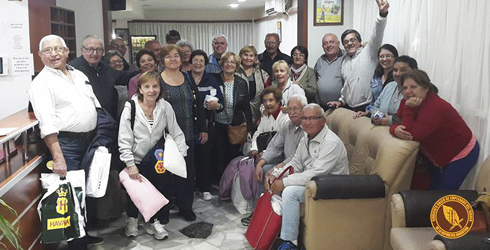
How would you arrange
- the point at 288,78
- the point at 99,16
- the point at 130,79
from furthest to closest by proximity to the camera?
the point at 99,16, the point at 288,78, the point at 130,79

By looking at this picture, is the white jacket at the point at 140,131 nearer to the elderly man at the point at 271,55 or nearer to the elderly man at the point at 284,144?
the elderly man at the point at 284,144

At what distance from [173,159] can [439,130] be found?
1841mm

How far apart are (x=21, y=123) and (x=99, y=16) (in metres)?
3.00

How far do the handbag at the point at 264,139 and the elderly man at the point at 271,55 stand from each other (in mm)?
943

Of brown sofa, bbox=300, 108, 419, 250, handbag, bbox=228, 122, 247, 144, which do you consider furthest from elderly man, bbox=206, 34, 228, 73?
brown sofa, bbox=300, 108, 419, 250

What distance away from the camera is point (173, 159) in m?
3.18

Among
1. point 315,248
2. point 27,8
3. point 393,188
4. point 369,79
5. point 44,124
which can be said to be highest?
point 27,8

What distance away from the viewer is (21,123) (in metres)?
2.62

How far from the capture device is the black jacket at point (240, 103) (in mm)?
3953

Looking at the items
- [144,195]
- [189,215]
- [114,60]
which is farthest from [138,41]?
[144,195]

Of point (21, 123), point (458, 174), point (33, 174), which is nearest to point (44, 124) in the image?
point (21, 123)

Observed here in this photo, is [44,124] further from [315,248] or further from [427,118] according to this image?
[427,118]

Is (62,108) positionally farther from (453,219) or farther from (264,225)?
(453,219)

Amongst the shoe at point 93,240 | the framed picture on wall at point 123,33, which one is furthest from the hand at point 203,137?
the framed picture on wall at point 123,33
